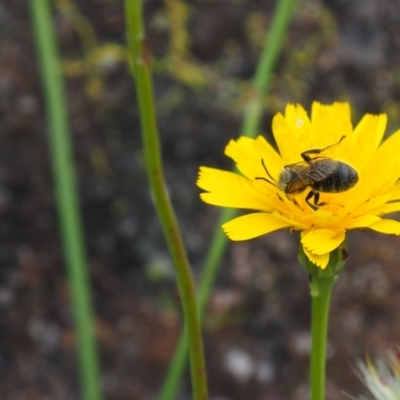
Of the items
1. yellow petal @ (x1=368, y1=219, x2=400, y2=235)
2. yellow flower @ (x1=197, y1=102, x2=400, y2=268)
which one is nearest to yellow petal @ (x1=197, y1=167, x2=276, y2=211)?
yellow flower @ (x1=197, y1=102, x2=400, y2=268)

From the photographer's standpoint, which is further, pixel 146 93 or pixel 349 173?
pixel 349 173

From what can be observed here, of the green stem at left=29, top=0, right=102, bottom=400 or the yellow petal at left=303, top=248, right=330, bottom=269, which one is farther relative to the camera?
the green stem at left=29, top=0, right=102, bottom=400

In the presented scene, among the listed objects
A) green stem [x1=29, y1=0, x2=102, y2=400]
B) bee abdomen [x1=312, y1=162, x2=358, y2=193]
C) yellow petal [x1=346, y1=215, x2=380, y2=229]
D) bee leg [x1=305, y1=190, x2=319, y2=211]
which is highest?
green stem [x1=29, y1=0, x2=102, y2=400]

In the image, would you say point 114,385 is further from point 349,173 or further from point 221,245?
point 349,173

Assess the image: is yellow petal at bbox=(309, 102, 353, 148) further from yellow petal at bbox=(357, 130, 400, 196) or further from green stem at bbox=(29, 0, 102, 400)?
green stem at bbox=(29, 0, 102, 400)

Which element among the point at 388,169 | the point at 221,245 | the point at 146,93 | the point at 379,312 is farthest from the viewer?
the point at 379,312

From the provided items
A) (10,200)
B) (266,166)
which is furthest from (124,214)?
(266,166)

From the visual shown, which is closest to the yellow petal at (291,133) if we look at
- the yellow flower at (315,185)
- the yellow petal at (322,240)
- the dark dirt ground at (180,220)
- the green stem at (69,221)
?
the yellow flower at (315,185)
